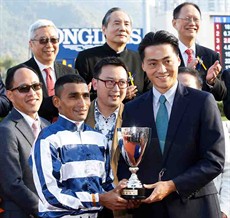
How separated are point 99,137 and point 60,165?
375 millimetres

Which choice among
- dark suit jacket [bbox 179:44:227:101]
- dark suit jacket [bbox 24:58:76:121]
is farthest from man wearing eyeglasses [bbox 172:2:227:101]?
dark suit jacket [bbox 24:58:76:121]

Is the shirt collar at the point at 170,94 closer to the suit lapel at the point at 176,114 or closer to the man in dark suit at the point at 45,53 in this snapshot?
the suit lapel at the point at 176,114

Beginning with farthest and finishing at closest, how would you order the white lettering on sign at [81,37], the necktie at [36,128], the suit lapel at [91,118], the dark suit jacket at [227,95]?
the white lettering on sign at [81,37] < the dark suit jacket at [227,95] < the necktie at [36,128] < the suit lapel at [91,118]

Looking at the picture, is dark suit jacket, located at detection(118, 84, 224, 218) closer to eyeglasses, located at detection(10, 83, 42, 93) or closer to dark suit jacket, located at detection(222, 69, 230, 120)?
eyeglasses, located at detection(10, 83, 42, 93)

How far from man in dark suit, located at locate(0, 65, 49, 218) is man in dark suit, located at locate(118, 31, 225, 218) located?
982mm

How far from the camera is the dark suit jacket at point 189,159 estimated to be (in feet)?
11.6

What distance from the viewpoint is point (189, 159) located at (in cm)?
360

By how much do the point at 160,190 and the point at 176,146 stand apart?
28 cm

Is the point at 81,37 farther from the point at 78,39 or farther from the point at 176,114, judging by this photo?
the point at 176,114

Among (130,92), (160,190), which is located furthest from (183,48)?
(160,190)

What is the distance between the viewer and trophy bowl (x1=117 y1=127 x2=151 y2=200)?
3471 millimetres

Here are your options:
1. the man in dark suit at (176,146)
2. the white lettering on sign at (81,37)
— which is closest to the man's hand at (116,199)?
the man in dark suit at (176,146)

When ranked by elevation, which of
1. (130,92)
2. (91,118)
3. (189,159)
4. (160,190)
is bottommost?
(160,190)

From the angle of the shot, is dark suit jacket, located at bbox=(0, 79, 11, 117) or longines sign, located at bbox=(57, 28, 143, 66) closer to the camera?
dark suit jacket, located at bbox=(0, 79, 11, 117)
